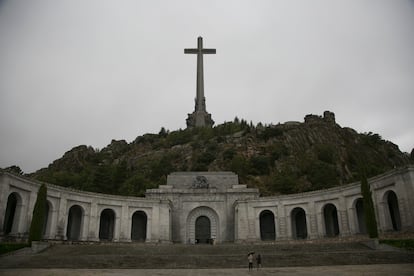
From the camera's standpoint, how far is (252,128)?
95.6 m

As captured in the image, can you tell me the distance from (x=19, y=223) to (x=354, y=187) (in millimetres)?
30119

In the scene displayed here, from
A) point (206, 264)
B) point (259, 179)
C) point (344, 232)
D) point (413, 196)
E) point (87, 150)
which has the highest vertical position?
point (87, 150)

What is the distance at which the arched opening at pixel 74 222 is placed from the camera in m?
37.8

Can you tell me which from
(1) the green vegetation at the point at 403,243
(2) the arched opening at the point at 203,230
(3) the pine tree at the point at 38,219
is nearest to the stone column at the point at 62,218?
(3) the pine tree at the point at 38,219

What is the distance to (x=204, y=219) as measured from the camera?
42.9 m

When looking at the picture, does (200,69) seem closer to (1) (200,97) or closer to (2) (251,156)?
(1) (200,97)

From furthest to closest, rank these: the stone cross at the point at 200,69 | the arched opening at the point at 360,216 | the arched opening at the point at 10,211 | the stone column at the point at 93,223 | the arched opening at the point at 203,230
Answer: the stone cross at the point at 200,69, the arched opening at the point at 203,230, the stone column at the point at 93,223, the arched opening at the point at 360,216, the arched opening at the point at 10,211

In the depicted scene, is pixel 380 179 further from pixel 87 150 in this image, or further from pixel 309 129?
pixel 87 150

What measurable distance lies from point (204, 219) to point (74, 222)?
14518mm

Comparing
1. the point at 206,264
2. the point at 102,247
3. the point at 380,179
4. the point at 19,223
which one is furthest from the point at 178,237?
the point at 380,179

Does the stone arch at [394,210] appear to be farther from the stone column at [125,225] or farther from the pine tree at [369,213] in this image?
the stone column at [125,225]

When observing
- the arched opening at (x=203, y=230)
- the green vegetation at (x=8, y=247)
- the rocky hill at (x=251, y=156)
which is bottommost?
the green vegetation at (x=8, y=247)

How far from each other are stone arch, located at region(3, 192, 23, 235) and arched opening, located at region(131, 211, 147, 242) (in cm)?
1280

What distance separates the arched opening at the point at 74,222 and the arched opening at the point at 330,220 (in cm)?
2626
